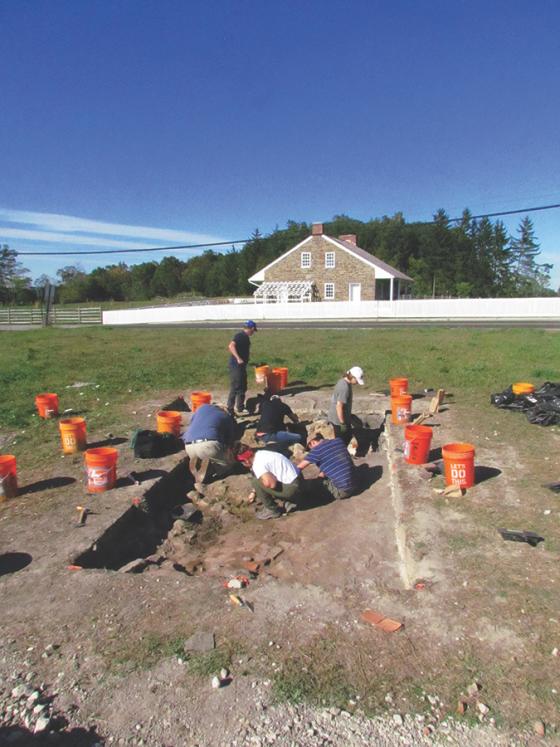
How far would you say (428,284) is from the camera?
248 feet

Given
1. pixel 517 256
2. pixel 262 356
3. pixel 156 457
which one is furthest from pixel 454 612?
pixel 517 256

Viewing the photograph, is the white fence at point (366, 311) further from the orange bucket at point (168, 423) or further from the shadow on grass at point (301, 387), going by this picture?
the orange bucket at point (168, 423)

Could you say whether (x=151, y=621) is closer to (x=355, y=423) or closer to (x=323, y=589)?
(x=323, y=589)

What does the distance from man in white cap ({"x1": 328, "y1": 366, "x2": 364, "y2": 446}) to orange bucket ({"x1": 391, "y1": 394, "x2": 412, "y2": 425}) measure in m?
1.11

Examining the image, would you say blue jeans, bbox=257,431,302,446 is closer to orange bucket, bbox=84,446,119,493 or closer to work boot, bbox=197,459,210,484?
work boot, bbox=197,459,210,484

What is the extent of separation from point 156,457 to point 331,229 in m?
94.7

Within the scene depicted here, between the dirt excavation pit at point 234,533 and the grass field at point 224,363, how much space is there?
2972 mm

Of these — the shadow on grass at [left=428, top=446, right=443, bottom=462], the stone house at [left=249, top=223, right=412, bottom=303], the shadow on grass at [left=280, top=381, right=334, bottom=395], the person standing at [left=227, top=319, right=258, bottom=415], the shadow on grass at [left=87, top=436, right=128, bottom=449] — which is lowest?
the shadow on grass at [left=428, top=446, right=443, bottom=462]

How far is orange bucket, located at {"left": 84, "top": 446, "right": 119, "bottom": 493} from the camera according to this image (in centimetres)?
633

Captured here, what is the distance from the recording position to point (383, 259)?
79.3 m

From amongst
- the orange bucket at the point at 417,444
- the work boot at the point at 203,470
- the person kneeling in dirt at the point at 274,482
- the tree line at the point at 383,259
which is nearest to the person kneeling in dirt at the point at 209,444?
the work boot at the point at 203,470

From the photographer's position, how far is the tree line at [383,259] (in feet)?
241

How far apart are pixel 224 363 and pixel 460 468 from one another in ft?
34.1

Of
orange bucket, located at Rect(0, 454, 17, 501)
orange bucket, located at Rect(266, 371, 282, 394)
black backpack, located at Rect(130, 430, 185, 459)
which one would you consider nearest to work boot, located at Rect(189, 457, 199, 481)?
black backpack, located at Rect(130, 430, 185, 459)
